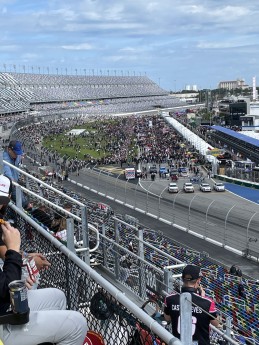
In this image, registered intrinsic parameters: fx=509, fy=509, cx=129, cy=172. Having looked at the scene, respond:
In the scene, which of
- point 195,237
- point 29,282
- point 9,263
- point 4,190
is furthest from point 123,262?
point 195,237

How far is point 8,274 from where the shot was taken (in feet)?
6.68

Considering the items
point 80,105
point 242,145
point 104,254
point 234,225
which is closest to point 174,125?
point 242,145

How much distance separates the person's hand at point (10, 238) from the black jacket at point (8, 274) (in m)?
0.09

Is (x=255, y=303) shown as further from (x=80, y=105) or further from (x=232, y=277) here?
(x=80, y=105)

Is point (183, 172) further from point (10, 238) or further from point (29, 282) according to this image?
point (10, 238)

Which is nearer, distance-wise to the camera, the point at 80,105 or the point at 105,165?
the point at 105,165

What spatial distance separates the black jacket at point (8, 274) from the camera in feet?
6.55

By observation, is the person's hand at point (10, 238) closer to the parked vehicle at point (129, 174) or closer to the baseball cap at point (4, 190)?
the baseball cap at point (4, 190)

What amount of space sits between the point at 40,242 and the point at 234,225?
15.5 m

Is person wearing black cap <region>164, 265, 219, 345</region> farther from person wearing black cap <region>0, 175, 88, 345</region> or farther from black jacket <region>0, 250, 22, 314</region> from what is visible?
black jacket <region>0, 250, 22, 314</region>

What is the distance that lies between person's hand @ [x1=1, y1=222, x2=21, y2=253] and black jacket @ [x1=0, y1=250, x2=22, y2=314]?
86 mm

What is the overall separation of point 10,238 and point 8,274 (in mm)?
271

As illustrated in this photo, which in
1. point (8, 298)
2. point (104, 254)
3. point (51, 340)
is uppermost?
point (8, 298)

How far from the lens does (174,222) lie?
18.2 meters
